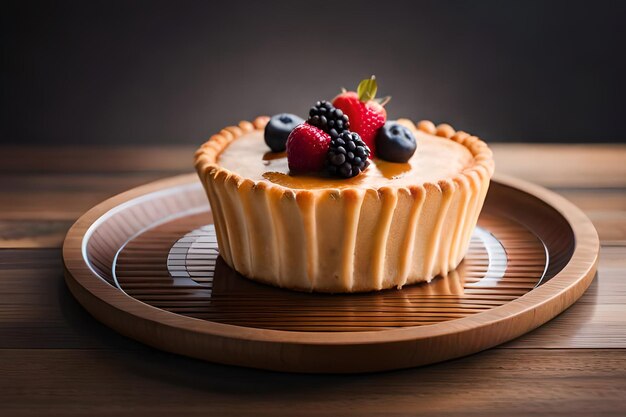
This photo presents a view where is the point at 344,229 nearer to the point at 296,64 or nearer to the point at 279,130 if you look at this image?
the point at 279,130

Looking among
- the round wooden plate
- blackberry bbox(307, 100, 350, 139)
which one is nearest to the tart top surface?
blackberry bbox(307, 100, 350, 139)

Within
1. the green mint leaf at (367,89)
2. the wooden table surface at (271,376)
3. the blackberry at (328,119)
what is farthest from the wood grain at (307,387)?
the green mint leaf at (367,89)

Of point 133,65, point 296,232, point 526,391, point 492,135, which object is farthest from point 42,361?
point 492,135

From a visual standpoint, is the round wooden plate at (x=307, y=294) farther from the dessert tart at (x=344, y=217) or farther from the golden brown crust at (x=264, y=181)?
the golden brown crust at (x=264, y=181)

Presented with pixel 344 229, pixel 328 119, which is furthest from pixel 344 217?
pixel 328 119

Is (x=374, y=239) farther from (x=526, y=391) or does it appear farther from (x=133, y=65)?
(x=133, y=65)

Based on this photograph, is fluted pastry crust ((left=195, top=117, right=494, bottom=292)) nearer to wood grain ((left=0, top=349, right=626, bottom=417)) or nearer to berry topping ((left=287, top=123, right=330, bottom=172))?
berry topping ((left=287, top=123, right=330, bottom=172))
